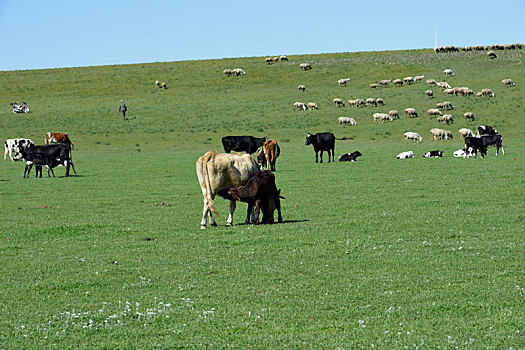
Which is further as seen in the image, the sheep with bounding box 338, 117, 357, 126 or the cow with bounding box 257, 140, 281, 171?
the sheep with bounding box 338, 117, 357, 126

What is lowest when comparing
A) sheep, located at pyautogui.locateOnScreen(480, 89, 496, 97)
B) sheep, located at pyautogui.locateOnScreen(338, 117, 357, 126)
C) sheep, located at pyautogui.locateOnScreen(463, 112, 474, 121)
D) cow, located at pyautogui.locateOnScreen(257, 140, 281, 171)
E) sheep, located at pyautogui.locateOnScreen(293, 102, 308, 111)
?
cow, located at pyautogui.locateOnScreen(257, 140, 281, 171)

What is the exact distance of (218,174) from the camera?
595 inches

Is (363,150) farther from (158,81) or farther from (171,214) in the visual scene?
(158,81)

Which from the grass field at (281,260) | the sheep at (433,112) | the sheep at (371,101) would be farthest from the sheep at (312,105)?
the grass field at (281,260)

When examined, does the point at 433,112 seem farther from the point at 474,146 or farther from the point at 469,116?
the point at 474,146

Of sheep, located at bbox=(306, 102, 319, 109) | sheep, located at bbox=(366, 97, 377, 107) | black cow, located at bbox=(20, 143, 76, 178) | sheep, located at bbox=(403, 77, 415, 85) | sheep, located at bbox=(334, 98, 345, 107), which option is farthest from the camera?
sheep, located at bbox=(403, 77, 415, 85)

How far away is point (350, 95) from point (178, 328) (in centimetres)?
7763

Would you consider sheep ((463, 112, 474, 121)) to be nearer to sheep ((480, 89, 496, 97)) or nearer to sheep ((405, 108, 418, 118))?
sheep ((405, 108, 418, 118))

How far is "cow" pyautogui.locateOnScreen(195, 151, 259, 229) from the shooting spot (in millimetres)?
15008

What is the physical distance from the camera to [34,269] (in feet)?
36.2

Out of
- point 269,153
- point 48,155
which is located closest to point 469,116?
point 269,153

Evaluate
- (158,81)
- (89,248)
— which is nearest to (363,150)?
(89,248)

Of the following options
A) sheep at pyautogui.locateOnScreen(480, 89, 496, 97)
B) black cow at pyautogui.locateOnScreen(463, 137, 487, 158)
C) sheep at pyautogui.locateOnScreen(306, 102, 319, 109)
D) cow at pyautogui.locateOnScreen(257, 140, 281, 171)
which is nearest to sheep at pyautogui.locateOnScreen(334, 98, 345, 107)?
sheep at pyautogui.locateOnScreen(306, 102, 319, 109)

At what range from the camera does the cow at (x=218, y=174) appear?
15008 millimetres
